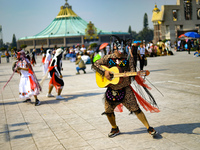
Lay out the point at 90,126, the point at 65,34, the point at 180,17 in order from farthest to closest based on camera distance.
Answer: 1. the point at 65,34
2. the point at 180,17
3. the point at 90,126

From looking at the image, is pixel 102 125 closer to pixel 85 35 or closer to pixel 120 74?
pixel 120 74

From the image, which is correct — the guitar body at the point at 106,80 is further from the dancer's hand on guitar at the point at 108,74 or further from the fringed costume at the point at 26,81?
the fringed costume at the point at 26,81

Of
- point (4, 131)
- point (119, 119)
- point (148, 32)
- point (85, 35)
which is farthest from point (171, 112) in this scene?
point (148, 32)

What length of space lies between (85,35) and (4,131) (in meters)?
84.4

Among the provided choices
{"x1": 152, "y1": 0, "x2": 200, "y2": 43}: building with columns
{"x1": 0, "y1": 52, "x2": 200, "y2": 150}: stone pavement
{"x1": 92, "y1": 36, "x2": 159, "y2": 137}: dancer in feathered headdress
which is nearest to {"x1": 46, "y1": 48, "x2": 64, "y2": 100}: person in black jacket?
{"x1": 0, "y1": 52, "x2": 200, "y2": 150}: stone pavement

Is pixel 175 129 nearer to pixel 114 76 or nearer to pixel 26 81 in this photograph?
pixel 114 76

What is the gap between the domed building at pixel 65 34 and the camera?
9500cm

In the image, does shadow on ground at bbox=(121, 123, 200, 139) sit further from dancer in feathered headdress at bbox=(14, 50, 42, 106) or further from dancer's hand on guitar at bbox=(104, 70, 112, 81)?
Answer: dancer in feathered headdress at bbox=(14, 50, 42, 106)

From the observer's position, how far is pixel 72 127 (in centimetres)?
584

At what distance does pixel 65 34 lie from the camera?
312 ft

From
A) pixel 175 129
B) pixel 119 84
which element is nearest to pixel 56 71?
pixel 119 84

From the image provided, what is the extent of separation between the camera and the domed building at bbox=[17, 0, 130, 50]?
95.0 m

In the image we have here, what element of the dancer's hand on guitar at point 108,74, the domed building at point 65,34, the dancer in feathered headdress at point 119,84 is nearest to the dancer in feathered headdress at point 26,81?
the dancer in feathered headdress at point 119,84

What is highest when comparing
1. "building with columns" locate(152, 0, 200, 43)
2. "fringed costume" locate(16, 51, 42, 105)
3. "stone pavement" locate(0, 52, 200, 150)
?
"building with columns" locate(152, 0, 200, 43)
